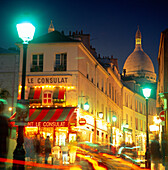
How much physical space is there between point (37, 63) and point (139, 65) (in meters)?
113

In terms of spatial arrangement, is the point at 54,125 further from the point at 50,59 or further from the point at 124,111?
the point at 124,111

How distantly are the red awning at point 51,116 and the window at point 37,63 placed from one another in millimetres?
Result: 3811

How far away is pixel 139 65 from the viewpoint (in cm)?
14512

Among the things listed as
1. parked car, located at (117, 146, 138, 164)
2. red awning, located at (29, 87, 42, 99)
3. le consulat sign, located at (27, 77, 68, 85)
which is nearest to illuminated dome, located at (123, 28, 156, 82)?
le consulat sign, located at (27, 77, 68, 85)

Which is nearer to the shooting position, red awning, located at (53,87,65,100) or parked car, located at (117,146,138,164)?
Result: parked car, located at (117,146,138,164)

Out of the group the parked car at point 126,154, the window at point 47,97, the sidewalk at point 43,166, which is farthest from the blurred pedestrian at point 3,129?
the window at point 47,97

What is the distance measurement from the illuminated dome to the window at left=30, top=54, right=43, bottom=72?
9616cm

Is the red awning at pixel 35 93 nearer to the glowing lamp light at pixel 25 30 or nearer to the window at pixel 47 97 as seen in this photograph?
the window at pixel 47 97

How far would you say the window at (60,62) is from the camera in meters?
34.6

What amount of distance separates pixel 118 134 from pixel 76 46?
22.8 m

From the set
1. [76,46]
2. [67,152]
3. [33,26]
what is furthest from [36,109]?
[33,26]

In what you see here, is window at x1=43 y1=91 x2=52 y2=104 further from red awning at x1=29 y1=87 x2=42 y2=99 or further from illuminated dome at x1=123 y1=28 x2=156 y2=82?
illuminated dome at x1=123 y1=28 x2=156 y2=82

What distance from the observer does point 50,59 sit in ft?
115

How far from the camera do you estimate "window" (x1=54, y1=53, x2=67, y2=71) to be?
34562 millimetres
